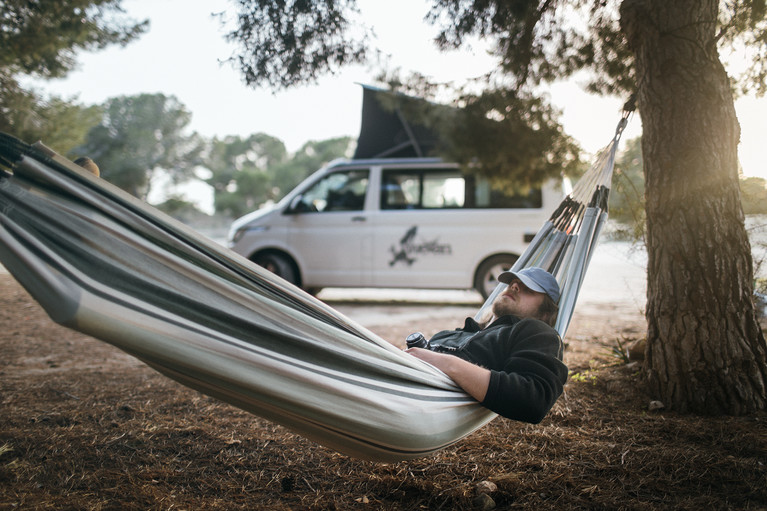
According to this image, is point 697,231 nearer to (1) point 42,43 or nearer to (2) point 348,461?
(2) point 348,461

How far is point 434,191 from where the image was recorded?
20.1 ft

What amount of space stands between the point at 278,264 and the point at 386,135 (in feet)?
11.0

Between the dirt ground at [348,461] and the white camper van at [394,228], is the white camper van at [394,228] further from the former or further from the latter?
the dirt ground at [348,461]

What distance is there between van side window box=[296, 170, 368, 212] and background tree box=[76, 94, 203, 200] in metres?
37.5

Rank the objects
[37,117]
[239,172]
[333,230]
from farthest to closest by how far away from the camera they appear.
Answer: [239,172], [37,117], [333,230]

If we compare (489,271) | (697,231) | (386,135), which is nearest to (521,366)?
(697,231)

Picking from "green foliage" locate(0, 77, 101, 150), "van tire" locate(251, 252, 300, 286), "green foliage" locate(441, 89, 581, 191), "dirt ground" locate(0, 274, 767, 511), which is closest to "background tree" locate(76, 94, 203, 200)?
"green foliage" locate(0, 77, 101, 150)

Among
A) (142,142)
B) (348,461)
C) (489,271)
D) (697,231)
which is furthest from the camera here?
(142,142)

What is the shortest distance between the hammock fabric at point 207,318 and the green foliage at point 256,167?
179ft

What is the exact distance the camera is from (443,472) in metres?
1.93

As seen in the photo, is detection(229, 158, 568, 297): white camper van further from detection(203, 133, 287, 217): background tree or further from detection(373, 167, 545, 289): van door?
detection(203, 133, 287, 217): background tree

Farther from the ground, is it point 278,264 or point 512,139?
point 512,139

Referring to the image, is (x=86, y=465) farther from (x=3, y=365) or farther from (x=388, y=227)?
(x=388, y=227)

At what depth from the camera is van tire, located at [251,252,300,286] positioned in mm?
6141
